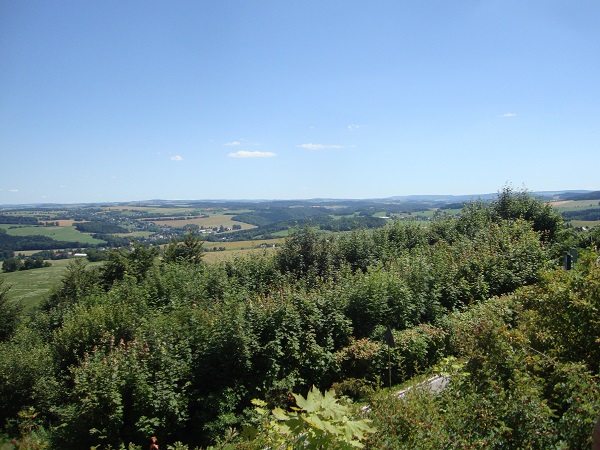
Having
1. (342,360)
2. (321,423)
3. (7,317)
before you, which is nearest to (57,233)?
(7,317)

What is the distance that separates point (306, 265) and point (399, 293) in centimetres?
1035

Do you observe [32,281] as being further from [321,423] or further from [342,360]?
[321,423]

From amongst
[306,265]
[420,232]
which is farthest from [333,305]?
[420,232]

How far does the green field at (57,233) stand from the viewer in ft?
341

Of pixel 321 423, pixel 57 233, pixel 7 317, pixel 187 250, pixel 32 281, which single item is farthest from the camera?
pixel 57 233

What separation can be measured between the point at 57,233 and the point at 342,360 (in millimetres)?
126932

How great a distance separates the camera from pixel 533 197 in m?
24.8

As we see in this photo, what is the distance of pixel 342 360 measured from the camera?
33.2 ft

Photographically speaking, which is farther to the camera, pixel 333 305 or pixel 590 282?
pixel 333 305

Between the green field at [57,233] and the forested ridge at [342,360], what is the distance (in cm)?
Result: 9719

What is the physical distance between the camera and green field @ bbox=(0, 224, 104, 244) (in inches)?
4097

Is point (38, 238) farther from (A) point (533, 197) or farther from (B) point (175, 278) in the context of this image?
(A) point (533, 197)

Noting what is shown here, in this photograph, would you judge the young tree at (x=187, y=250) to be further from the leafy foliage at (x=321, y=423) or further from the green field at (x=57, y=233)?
the green field at (x=57, y=233)

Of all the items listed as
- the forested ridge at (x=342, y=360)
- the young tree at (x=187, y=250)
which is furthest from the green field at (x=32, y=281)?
the forested ridge at (x=342, y=360)
